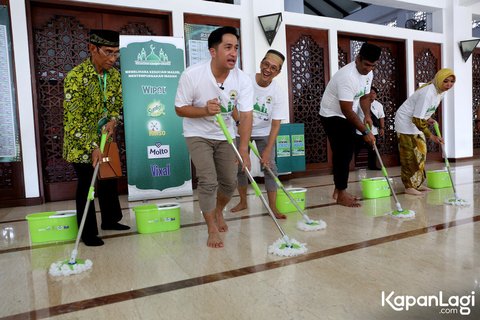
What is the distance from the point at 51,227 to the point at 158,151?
1.62 metres

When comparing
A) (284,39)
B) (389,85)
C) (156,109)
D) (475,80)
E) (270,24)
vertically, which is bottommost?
(156,109)

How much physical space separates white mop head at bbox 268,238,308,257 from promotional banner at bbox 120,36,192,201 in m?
2.24

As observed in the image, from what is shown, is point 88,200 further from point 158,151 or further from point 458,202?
point 458,202

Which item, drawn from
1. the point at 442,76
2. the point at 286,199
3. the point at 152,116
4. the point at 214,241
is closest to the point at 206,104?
the point at 214,241

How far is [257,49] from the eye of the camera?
17.1ft

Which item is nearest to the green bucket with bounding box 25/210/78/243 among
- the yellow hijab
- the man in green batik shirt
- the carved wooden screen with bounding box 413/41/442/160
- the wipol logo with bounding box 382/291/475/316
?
the man in green batik shirt

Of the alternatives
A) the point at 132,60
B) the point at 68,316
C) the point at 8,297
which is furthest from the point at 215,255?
the point at 132,60

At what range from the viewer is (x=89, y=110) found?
2.50m

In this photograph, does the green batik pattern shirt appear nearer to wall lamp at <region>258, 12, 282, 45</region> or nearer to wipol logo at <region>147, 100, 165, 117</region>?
wipol logo at <region>147, 100, 165, 117</region>

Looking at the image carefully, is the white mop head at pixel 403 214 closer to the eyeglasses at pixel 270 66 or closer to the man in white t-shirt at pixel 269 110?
the man in white t-shirt at pixel 269 110

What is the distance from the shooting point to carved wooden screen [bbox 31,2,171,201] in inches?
169

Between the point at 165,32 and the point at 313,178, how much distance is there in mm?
2838

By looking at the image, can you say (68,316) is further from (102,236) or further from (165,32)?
(165,32)

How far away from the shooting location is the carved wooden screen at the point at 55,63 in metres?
4.29
